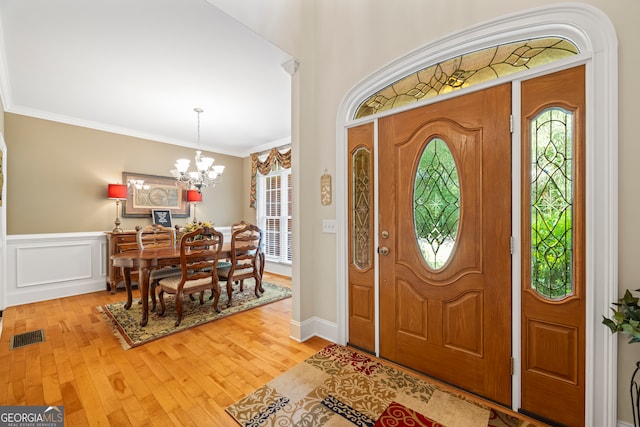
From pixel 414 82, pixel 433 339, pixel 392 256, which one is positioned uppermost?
pixel 414 82

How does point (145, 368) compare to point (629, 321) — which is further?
point (145, 368)

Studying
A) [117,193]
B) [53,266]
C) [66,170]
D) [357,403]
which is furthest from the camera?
[117,193]

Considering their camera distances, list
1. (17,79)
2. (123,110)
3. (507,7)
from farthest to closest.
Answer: (123,110)
(17,79)
(507,7)

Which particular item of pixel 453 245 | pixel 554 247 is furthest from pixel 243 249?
pixel 554 247

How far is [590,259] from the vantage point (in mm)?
1427

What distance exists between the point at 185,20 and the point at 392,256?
260 centimetres

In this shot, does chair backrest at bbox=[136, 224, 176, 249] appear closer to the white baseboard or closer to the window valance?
the window valance

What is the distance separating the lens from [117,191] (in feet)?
13.8

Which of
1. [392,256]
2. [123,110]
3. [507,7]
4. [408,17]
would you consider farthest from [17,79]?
[507,7]

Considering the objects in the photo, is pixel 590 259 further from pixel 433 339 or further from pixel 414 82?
pixel 414 82

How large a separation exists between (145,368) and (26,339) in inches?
62.9

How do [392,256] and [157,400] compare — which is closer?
[157,400]

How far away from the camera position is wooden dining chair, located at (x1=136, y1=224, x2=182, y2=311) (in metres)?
3.23

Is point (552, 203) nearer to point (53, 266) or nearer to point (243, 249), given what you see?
point (243, 249)
